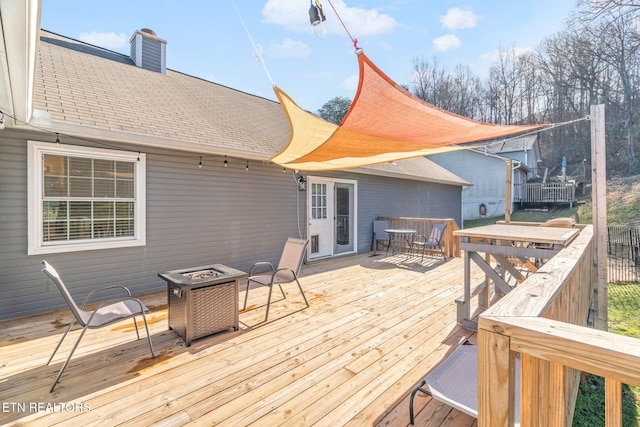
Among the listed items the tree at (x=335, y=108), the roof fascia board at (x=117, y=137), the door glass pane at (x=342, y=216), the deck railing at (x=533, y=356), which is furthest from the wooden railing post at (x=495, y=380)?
the tree at (x=335, y=108)

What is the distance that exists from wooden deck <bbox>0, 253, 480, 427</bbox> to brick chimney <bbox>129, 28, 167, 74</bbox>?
587cm

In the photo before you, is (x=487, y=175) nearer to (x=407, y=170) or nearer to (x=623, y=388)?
(x=407, y=170)

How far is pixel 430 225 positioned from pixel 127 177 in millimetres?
7506

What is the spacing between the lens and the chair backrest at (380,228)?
28.3ft

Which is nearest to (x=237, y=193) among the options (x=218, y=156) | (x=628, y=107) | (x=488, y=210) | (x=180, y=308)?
(x=218, y=156)

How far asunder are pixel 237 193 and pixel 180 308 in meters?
3.01

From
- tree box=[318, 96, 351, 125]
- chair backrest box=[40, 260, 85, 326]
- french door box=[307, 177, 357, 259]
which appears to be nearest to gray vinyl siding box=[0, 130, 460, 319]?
french door box=[307, 177, 357, 259]

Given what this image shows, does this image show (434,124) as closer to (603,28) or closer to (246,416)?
(246,416)

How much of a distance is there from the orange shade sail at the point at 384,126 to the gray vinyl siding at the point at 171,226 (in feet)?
6.80

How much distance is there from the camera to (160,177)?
4914 mm

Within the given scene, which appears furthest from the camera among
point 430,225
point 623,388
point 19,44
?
point 430,225

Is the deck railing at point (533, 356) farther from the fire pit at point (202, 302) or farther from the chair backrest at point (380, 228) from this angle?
the chair backrest at point (380, 228)

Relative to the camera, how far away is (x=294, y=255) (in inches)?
171

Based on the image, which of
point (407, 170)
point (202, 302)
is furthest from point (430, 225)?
point (202, 302)
